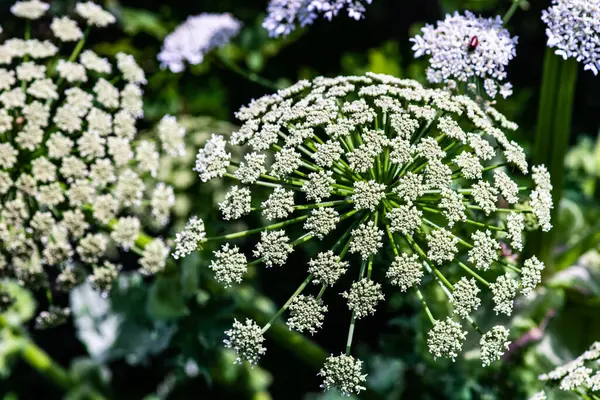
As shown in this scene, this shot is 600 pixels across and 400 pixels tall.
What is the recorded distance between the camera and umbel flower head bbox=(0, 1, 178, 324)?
276 centimetres

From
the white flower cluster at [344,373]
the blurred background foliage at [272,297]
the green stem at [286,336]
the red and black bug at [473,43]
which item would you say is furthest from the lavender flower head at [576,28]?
the green stem at [286,336]

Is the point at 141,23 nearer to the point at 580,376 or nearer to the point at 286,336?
the point at 286,336

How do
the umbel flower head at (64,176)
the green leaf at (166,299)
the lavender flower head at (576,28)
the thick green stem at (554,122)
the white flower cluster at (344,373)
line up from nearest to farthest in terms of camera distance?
the white flower cluster at (344,373) → the lavender flower head at (576,28) → the umbel flower head at (64,176) → the thick green stem at (554,122) → the green leaf at (166,299)

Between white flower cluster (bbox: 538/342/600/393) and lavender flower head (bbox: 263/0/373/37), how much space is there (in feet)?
4.95

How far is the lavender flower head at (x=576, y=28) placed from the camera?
252 centimetres

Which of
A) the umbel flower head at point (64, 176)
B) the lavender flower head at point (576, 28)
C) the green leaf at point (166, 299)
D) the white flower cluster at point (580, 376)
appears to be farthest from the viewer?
the green leaf at point (166, 299)

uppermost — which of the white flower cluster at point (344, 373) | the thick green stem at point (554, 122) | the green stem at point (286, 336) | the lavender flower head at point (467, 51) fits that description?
the thick green stem at point (554, 122)

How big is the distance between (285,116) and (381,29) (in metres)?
2.18

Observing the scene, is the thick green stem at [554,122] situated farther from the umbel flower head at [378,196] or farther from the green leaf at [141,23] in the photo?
the green leaf at [141,23]

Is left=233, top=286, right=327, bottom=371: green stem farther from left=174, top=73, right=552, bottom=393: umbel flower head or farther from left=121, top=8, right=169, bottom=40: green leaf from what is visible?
left=121, top=8, right=169, bottom=40: green leaf

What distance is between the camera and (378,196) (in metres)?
2.30

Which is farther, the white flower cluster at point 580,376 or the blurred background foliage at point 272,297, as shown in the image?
the blurred background foliage at point 272,297

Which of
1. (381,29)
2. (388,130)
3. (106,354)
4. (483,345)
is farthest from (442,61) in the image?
(106,354)

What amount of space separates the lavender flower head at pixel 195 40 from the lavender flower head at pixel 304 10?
684 millimetres
